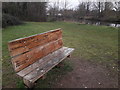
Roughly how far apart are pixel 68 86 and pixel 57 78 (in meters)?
0.34

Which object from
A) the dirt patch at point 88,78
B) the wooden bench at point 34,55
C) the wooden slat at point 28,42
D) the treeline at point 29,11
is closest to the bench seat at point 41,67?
the wooden bench at point 34,55

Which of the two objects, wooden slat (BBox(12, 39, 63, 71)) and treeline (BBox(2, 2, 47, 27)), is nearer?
wooden slat (BBox(12, 39, 63, 71))

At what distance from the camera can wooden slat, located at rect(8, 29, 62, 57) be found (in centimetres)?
156

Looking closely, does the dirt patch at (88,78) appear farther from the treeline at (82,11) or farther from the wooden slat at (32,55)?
the treeline at (82,11)

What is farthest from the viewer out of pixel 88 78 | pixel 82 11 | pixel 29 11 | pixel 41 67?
pixel 82 11

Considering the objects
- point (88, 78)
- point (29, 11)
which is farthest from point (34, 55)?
point (29, 11)

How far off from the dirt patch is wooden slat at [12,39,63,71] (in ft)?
2.48

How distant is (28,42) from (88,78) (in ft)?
5.49

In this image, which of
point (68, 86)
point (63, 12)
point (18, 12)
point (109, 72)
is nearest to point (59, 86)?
point (68, 86)

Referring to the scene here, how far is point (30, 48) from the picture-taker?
6.29 ft

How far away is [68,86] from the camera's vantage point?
6.93ft

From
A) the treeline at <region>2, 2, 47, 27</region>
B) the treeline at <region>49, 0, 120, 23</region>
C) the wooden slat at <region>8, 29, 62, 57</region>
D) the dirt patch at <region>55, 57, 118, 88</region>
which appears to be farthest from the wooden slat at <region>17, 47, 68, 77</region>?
the treeline at <region>49, 0, 120, 23</region>

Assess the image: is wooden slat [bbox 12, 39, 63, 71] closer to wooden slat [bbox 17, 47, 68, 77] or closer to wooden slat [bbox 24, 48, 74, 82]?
wooden slat [bbox 17, 47, 68, 77]

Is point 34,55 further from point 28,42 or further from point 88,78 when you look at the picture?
point 88,78
